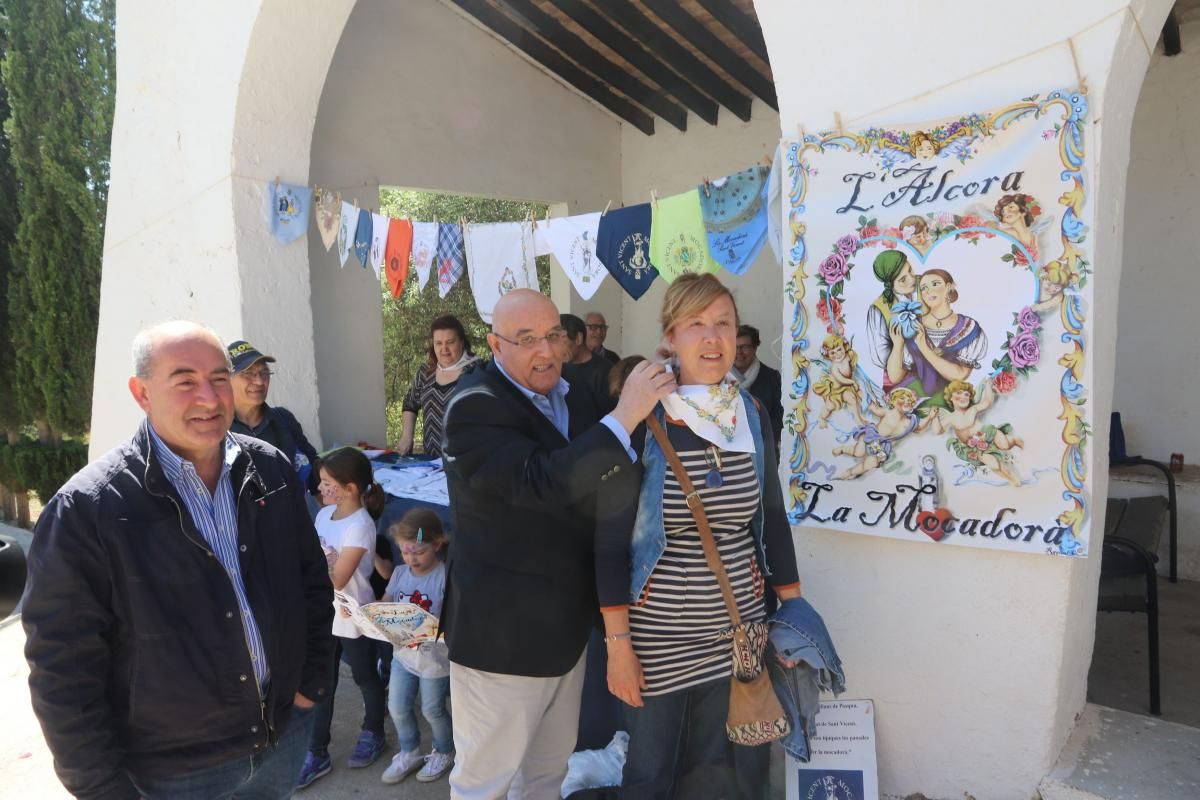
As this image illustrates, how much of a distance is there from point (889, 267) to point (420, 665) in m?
2.20

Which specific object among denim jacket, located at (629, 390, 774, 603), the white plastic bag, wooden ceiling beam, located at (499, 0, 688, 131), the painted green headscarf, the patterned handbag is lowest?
the white plastic bag

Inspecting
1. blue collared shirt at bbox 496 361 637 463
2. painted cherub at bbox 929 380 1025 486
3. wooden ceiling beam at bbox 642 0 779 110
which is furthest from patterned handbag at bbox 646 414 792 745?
wooden ceiling beam at bbox 642 0 779 110

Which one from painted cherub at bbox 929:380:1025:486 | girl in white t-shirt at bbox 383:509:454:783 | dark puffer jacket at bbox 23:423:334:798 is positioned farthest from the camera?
girl in white t-shirt at bbox 383:509:454:783

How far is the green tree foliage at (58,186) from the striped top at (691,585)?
8386 mm

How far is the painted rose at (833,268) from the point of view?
2.60 m

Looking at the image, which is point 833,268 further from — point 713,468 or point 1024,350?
point 713,468

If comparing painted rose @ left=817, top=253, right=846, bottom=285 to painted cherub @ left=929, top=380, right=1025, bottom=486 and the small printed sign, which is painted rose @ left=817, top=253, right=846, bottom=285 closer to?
painted cherub @ left=929, top=380, right=1025, bottom=486

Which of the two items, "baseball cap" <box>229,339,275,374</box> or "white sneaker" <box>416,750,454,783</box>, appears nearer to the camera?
"white sneaker" <box>416,750,454,783</box>

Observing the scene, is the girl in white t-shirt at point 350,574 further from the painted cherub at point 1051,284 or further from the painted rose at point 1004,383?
the painted cherub at point 1051,284

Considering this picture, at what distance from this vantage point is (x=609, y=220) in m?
3.91

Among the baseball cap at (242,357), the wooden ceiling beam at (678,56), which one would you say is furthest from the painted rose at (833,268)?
the wooden ceiling beam at (678,56)

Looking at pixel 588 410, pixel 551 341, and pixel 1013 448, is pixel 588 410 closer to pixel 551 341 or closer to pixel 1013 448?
pixel 551 341

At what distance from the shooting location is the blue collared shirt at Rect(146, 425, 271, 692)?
1.74m

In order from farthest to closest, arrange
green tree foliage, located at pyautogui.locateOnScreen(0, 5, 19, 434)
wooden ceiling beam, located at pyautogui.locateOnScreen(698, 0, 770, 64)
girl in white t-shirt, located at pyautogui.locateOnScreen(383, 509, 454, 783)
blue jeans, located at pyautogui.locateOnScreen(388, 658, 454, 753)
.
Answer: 1. green tree foliage, located at pyautogui.locateOnScreen(0, 5, 19, 434)
2. wooden ceiling beam, located at pyautogui.locateOnScreen(698, 0, 770, 64)
3. blue jeans, located at pyautogui.locateOnScreen(388, 658, 454, 753)
4. girl in white t-shirt, located at pyautogui.locateOnScreen(383, 509, 454, 783)
